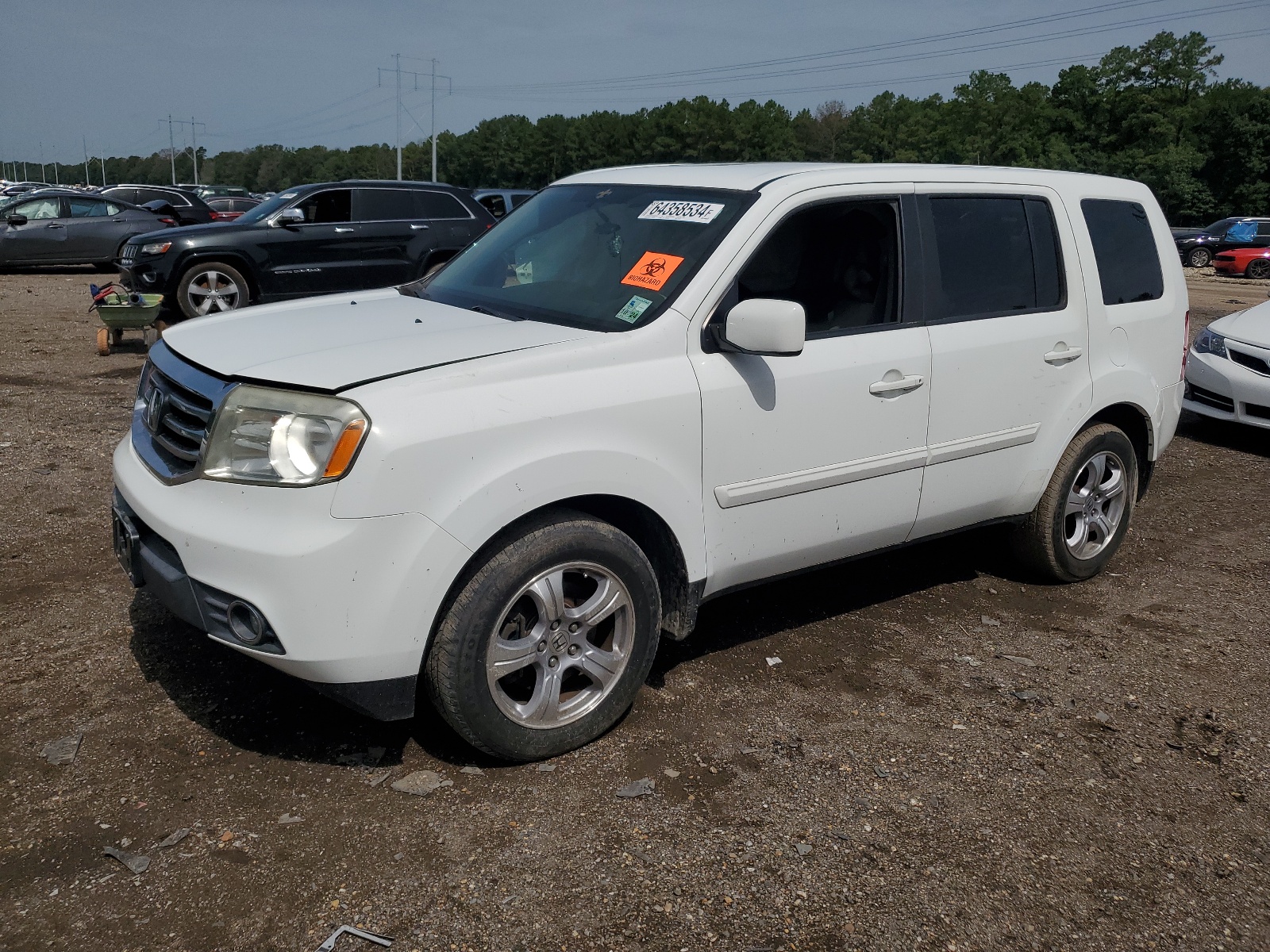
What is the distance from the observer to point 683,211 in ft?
13.1

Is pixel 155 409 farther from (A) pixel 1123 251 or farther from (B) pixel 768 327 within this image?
A: (A) pixel 1123 251

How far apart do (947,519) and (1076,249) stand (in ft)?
4.58

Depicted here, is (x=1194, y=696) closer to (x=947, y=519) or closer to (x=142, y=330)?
(x=947, y=519)

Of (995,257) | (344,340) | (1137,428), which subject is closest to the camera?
(344,340)

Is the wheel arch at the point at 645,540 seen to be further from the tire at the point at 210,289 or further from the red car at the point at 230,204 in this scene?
the red car at the point at 230,204

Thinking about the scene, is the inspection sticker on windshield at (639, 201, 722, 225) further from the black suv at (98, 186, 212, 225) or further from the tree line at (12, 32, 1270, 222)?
the tree line at (12, 32, 1270, 222)

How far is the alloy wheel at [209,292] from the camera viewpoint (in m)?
11.8

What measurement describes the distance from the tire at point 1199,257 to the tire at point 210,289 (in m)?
28.2

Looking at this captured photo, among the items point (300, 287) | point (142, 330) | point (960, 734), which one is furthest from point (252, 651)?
point (142, 330)

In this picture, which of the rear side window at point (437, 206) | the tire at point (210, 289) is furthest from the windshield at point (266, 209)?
the rear side window at point (437, 206)

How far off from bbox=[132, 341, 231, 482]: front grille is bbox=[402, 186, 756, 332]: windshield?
1.07 metres

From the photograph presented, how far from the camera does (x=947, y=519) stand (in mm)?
Result: 4504

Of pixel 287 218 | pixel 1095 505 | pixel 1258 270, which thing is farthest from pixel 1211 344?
pixel 1258 270

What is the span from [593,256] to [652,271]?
1.28 ft
